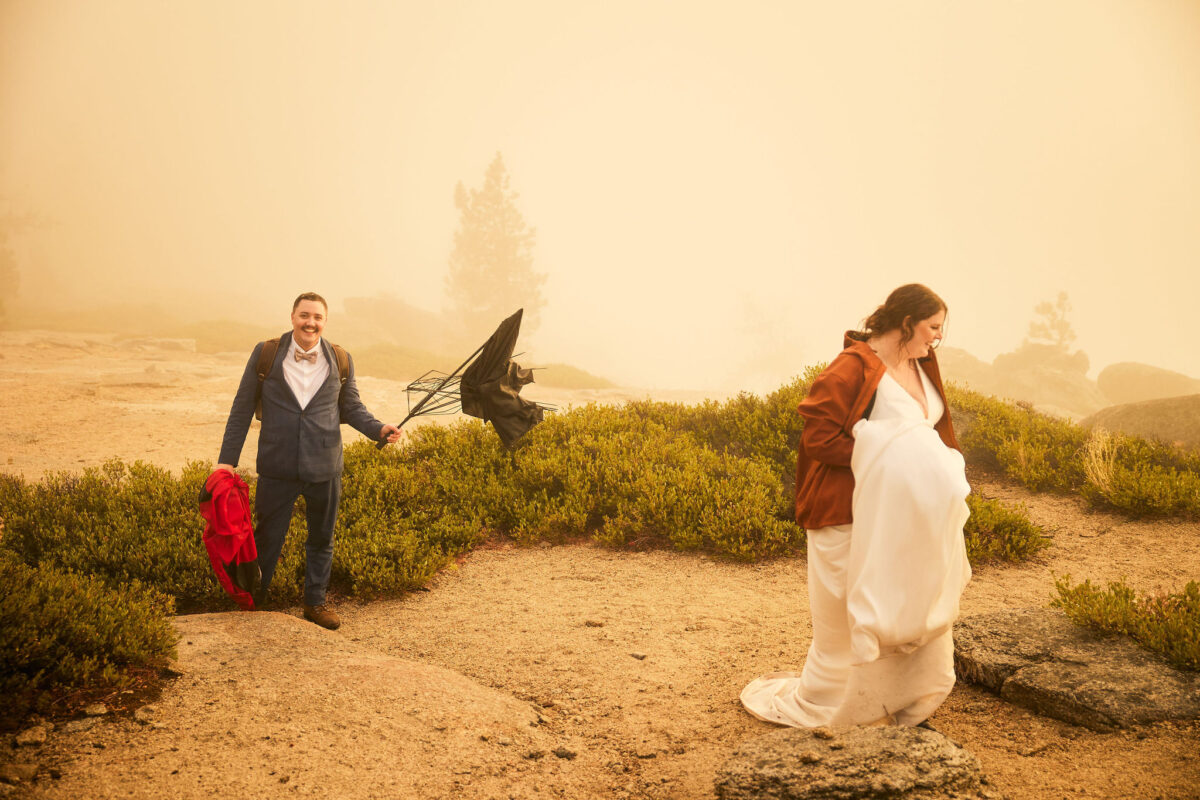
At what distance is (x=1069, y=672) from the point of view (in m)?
4.33

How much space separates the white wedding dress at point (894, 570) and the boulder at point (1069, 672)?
3.89 feet

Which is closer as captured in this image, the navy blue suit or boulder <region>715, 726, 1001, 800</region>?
boulder <region>715, 726, 1001, 800</region>

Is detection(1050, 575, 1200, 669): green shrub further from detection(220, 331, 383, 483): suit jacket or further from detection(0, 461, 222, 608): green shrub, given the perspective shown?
detection(0, 461, 222, 608): green shrub

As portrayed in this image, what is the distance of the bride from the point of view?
3479mm

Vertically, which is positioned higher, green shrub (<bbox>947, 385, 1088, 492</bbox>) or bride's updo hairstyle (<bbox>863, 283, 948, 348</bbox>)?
bride's updo hairstyle (<bbox>863, 283, 948, 348</bbox>)

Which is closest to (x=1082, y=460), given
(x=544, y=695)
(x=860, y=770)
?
(x=860, y=770)

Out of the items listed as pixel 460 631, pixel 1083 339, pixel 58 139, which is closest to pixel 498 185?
pixel 460 631

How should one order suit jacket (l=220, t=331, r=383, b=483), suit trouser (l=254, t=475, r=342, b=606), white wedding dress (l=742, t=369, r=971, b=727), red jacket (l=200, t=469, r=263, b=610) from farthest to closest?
suit trouser (l=254, t=475, r=342, b=606) < suit jacket (l=220, t=331, r=383, b=483) < red jacket (l=200, t=469, r=263, b=610) < white wedding dress (l=742, t=369, r=971, b=727)

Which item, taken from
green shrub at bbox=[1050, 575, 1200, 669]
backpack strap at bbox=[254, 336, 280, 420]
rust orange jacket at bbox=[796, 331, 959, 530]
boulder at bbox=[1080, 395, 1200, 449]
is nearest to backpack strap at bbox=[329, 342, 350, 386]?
backpack strap at bbox=[254, 336, 280, 420]

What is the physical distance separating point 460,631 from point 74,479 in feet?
21.8

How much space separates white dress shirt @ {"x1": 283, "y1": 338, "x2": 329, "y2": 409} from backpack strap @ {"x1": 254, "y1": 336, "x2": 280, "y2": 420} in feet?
0.37

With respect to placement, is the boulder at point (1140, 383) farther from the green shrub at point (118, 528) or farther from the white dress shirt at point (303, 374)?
the green shrub at point (118, 528)

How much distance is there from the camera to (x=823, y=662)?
399cm

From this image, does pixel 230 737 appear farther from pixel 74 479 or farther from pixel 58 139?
pixel 58 139
